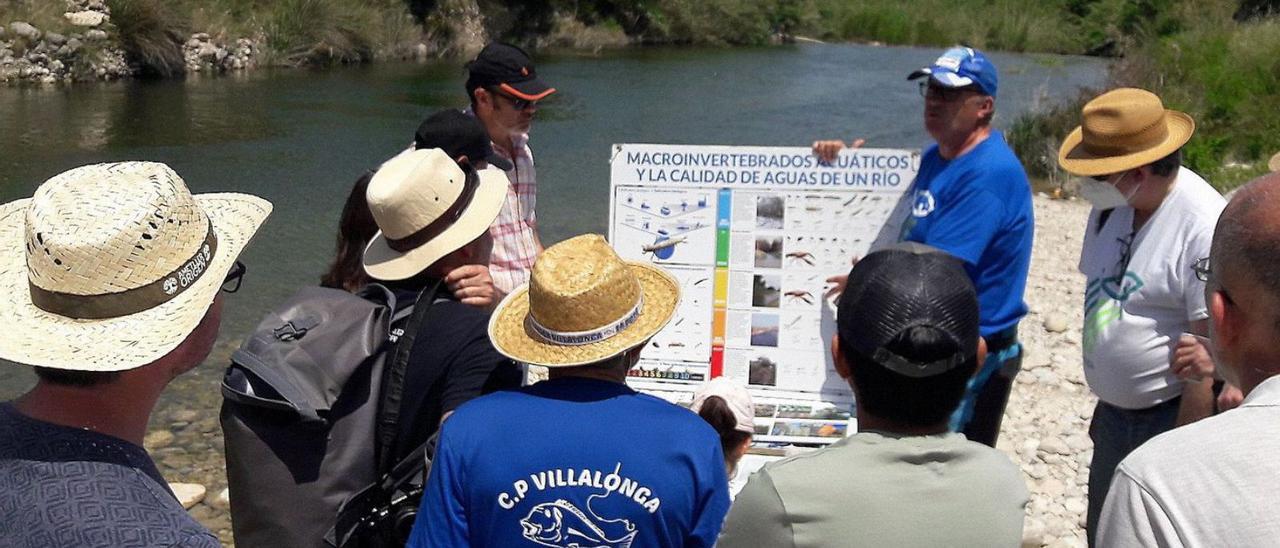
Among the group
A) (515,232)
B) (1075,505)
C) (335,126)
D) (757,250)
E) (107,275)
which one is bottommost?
(335,126)

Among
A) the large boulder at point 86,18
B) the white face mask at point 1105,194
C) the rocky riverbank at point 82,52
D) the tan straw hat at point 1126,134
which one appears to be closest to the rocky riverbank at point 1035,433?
the white face mask at point 1105,194

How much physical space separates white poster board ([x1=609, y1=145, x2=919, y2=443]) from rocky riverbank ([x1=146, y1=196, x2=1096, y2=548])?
3.71 feet

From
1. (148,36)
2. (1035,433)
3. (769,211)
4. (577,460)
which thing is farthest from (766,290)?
(148,36)

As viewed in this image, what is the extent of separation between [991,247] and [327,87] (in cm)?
1834

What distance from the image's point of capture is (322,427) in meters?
2.25

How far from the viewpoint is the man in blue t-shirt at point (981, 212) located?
10.8ft

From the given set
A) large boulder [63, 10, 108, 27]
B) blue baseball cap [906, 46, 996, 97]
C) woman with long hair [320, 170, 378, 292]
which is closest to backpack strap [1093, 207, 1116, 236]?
blue baseball cap [906, 46, 996, 97]

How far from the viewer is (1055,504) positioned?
15.1 ft

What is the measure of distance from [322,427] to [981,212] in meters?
1.99

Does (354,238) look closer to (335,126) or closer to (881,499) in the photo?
(881,499)

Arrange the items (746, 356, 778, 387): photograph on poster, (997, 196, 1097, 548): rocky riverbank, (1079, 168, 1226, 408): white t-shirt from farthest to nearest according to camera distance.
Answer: (997, 196, 1097, 548): rocky riverbank < (746, 356, 778, 387): photograph on poster < (1079, 168, 1226, 408): white t-shirt

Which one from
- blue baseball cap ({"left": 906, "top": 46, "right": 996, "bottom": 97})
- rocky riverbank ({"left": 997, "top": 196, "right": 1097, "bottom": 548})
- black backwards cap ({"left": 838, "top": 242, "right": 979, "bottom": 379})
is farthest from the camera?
rocky riverbank ({"left": 997, "top": 196, "right": 1097, "bottom": 548})

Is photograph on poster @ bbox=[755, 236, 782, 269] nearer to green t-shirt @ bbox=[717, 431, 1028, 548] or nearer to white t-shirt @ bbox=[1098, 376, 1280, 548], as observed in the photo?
green t-shirt @ bbox=[717, 431, 1028, 548]

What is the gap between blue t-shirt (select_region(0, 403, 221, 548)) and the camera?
1418mm
